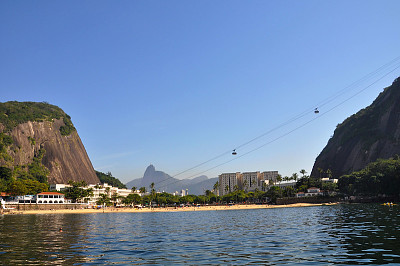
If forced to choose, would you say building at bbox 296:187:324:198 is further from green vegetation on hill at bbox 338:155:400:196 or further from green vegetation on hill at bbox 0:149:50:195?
green vegetation on hill at bbox 0:149:50:195

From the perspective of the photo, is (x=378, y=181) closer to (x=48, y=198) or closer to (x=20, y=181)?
(x=48, y=198)

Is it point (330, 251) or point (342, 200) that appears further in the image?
point (342, 200)

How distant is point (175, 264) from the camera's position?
19594mm

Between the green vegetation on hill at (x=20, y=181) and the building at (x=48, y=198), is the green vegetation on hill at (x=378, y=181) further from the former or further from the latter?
the green vegetation on hill at (x=20, y=181)

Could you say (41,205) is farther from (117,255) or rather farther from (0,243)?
(117,255)

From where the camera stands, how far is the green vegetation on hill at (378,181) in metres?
140

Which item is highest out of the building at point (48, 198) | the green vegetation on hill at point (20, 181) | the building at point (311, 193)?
the green vegetation on hill at point (20, 181)

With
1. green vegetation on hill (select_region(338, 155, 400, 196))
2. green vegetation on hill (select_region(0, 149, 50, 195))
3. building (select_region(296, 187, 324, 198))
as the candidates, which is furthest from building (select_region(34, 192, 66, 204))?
green vegetation on hill (select_region(338, 155, 400, 196))

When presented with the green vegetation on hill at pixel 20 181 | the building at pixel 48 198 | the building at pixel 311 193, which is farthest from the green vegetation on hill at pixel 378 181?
the green vegetation on hill at pixel 20 181

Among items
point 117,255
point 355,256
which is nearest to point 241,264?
point 355,256

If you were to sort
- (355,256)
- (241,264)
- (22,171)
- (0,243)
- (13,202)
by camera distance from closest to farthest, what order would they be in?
(241,264)
(355,256)
(0,243)
(13,202)
(22,171)

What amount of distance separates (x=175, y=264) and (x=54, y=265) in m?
7.04

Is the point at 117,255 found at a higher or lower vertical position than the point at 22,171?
lower

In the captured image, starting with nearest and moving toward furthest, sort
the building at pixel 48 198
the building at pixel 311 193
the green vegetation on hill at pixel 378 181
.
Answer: the green vegetation on hill at pixel 378 181, the building at pixel 48 198, the building at pixel 311 193
